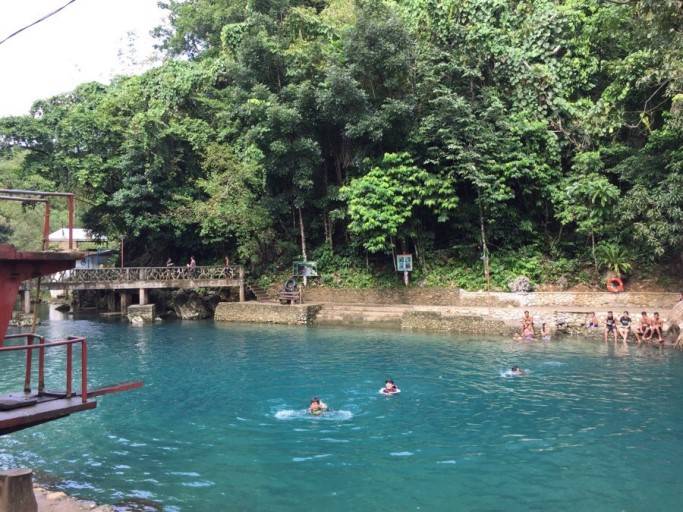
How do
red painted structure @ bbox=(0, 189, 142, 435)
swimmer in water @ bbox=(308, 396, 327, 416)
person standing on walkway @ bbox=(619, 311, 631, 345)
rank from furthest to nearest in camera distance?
1. person standing on walkway @ bbox=(619, 311, 631, 345)
2. swimmer in water @ bbox=(308, 396, 327, 416)
3. red painted structure @ bbox=(0, 189, 142, 435)

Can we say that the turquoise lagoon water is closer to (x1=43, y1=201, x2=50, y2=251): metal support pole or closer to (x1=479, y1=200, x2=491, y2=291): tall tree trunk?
(x1=43, y1=201, x2=50, y2=251): metal support pole

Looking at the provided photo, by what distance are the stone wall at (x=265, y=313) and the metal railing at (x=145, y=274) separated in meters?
2.24

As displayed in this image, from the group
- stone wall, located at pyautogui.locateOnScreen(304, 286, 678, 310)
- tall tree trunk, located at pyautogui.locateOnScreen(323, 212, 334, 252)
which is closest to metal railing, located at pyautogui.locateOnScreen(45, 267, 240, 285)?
stone wall, located at pyautogui.locateOnScreen(304, 286, 678, 310)

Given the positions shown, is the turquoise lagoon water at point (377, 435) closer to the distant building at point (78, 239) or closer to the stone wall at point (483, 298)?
the stone wall at point (483, 298)

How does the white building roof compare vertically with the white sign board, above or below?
above

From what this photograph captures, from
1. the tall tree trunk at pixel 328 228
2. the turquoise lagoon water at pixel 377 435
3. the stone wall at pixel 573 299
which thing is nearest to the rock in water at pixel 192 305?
the tall tree trunk at pixel 328 228

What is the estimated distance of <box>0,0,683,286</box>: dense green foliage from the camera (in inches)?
957

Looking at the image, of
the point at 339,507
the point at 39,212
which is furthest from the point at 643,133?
the point at 39,212

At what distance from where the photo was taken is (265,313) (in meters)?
27.7

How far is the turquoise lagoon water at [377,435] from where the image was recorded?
8.27m

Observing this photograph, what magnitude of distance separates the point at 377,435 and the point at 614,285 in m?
17.7

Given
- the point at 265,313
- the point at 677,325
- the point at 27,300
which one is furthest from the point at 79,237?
the point at 677,325

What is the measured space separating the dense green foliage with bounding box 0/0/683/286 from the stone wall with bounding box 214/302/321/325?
3835 mm

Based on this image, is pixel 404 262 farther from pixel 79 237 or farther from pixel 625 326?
pixel 79 237
